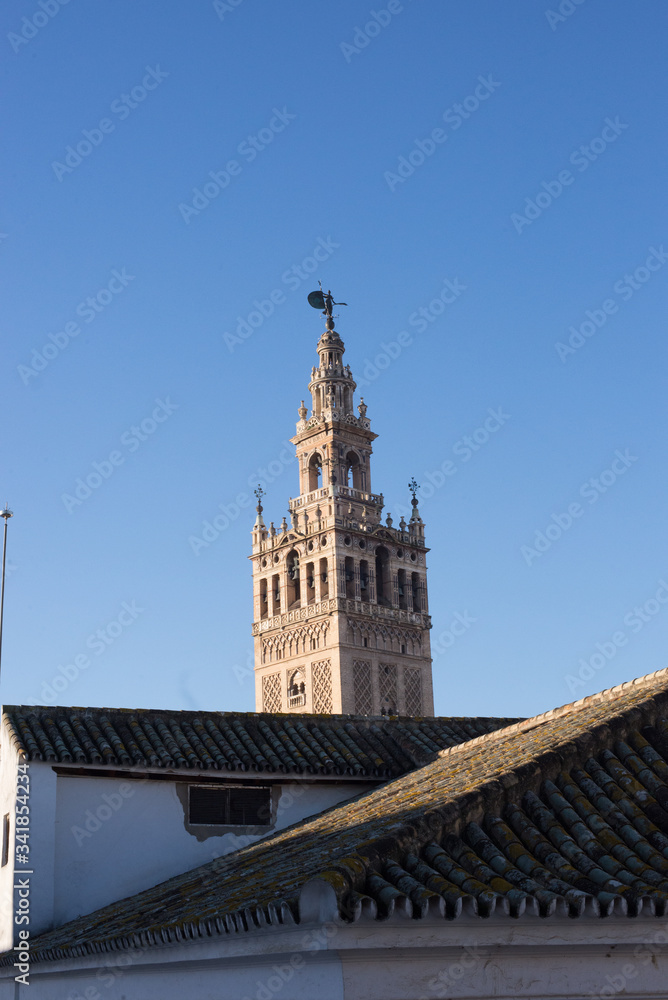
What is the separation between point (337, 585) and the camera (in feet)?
213

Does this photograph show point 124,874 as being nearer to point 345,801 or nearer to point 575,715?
point 345,801

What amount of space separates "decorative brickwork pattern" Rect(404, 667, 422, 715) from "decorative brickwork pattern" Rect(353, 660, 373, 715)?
2698 millimetres

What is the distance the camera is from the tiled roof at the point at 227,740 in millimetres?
15945

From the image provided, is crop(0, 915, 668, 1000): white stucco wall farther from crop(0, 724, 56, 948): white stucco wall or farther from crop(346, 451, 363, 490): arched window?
crop(346, 451, 363, 490): arched window

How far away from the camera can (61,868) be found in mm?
15266

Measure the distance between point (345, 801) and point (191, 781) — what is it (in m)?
2.11

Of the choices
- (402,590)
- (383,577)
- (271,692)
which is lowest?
(271,692)

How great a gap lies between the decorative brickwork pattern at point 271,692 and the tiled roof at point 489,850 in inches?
2155

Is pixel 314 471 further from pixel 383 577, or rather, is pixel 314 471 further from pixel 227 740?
pixel 227 740

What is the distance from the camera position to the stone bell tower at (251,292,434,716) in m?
65.0

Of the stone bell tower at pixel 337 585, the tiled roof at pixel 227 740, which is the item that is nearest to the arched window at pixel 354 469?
the stone bell tower at pixel 337 585

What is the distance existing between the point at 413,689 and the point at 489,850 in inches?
2334

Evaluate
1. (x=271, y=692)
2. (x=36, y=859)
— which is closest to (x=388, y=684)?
(x=271, y=692)

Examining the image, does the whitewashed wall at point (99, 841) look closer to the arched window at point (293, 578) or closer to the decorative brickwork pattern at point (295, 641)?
the decorative brickwork pattern at point (295, 641)
